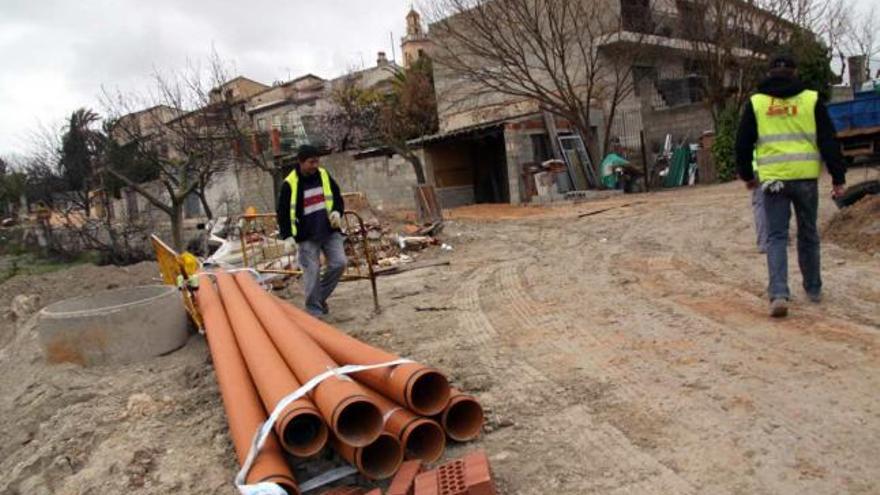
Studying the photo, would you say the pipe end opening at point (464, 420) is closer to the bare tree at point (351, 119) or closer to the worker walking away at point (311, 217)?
the worker walking away at point (311, 217)

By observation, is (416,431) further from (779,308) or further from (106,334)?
(106,334)

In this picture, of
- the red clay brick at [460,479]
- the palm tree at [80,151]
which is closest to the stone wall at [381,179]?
the palm tree at [80,151]

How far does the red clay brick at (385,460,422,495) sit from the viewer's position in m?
2.73

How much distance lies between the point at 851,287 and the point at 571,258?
147 inches

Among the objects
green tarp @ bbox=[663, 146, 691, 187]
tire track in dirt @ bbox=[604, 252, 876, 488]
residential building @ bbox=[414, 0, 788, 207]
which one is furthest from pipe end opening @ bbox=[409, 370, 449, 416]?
green tarp @ bbox=[663, 146, 691, 187]

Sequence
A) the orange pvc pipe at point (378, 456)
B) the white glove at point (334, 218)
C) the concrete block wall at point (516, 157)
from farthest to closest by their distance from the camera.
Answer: the concrete block wall at point (516, 157) < the white glove at point (334, 218) < the orange pvc pipe at point (378, 456)

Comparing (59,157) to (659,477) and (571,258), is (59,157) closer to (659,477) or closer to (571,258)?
(571,258)

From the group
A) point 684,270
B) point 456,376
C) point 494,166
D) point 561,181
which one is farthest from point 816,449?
point 494,166

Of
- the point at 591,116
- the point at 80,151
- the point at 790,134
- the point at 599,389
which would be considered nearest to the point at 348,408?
the point at 599,389

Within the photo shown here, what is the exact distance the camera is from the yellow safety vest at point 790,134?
4652 mm

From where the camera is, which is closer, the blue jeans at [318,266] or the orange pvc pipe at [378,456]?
the orange pvc pipe at [378,456]

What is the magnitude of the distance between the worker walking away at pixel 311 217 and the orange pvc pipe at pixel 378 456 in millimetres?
3458

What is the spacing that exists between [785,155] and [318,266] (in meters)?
4.08

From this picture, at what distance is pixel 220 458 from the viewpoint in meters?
3.53
